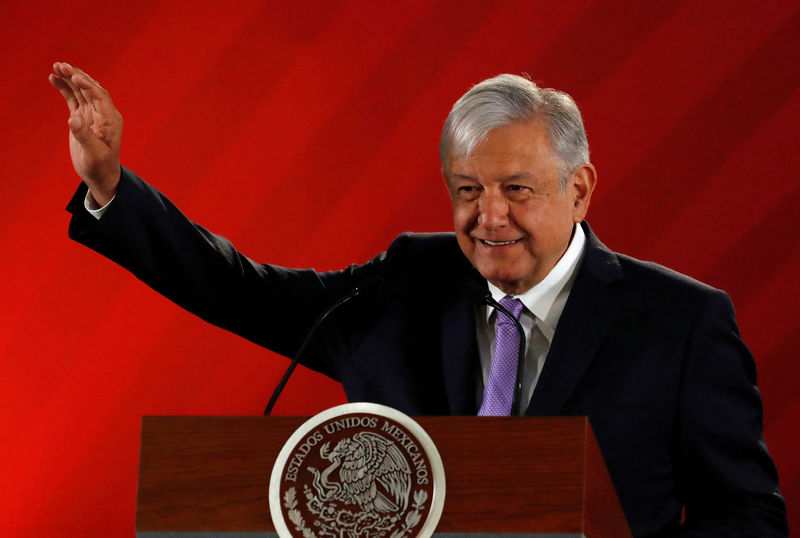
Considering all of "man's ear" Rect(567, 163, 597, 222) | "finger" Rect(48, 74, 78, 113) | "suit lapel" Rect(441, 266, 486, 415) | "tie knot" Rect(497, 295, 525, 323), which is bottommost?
"finger" Rect(48, 74, 78, 113)

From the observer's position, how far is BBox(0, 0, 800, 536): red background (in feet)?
8.32

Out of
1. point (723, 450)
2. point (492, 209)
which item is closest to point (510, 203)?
point (492, 209)

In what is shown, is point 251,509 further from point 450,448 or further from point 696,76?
point 696,76

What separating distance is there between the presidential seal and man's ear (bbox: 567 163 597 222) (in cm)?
89

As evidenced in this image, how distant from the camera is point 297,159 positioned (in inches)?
107

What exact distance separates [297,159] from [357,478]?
5.72 ft

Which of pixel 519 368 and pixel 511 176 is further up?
pixel 511 176

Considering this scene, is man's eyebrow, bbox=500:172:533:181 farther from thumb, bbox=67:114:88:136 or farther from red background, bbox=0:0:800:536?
red background, bbox=0:0:800:536

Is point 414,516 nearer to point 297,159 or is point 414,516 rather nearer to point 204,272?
point 204,272

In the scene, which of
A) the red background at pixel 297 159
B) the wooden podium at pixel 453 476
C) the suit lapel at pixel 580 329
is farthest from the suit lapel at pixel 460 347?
the red background at pixel 297 159

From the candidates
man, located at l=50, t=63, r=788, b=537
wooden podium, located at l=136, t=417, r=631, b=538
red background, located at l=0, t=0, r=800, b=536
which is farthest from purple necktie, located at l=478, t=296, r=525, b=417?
red background, located at l=0, t=0, r=800, b=536

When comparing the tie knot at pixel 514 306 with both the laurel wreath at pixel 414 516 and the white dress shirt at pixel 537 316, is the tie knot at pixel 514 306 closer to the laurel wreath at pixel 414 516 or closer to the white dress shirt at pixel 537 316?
the white dress shirt at pixel 537 316

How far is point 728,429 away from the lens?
1663 millimetres

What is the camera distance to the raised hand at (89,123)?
1.50 meters
